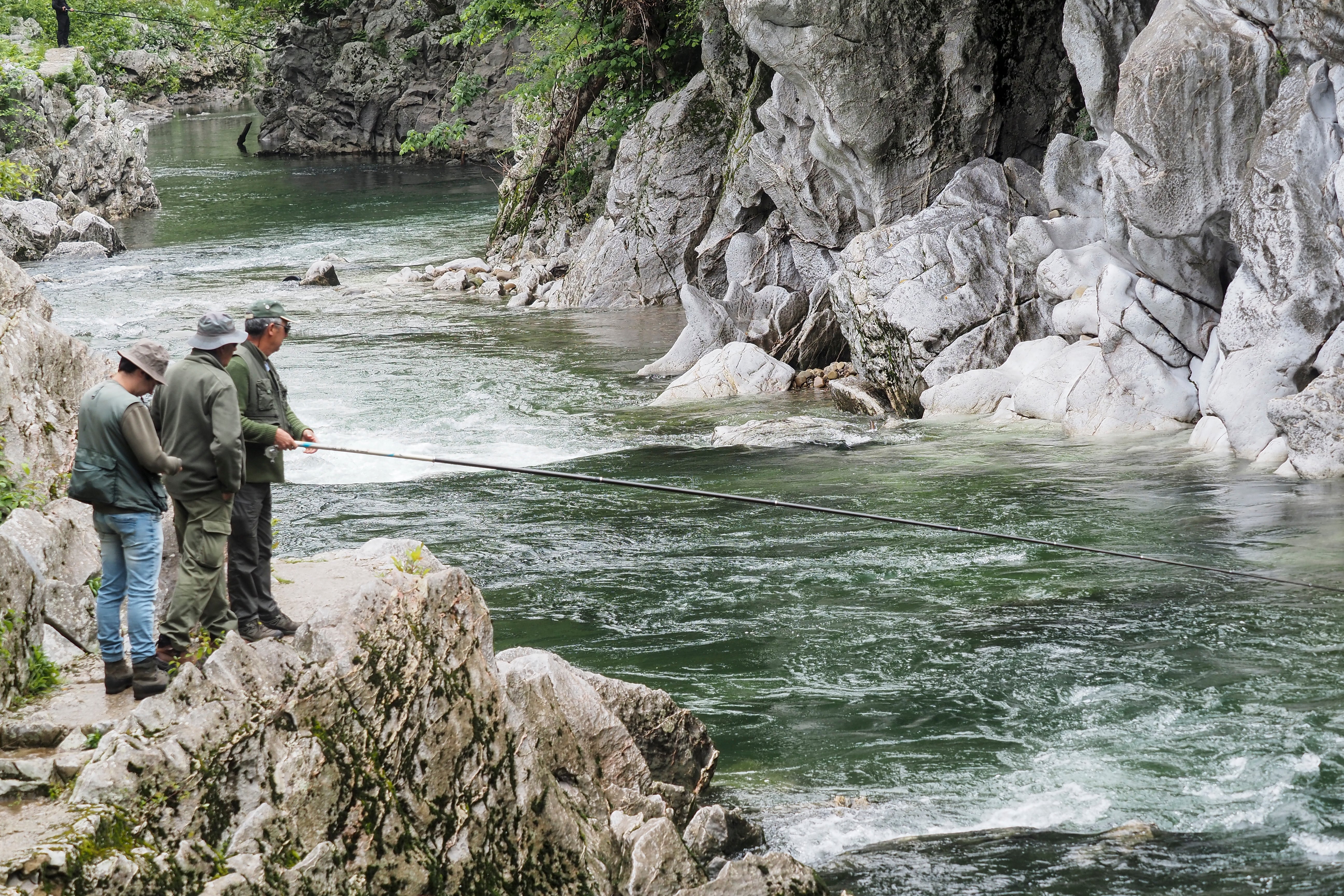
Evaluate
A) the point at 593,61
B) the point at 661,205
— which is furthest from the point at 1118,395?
Answer: the point at 593,61

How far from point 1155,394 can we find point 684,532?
582 centimetres

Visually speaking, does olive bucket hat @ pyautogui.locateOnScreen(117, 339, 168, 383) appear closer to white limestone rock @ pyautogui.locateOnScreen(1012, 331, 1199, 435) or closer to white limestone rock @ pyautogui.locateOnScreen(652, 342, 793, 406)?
white limestone rock @ pyautogui.locateOnScreen(1012, 331, 1199, 435)

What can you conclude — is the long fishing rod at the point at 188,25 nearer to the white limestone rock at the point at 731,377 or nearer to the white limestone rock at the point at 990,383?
the white limestone rock at the point at 731,377

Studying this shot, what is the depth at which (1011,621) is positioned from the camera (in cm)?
896

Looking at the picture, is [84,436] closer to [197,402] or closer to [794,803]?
[197,402]

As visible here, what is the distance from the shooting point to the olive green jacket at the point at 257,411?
6289 mm

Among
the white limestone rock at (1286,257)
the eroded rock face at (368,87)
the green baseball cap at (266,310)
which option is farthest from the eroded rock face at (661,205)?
the eroded rock face at (368,87)

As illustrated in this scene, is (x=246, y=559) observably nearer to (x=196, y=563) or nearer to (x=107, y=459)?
(x=196, y=563)

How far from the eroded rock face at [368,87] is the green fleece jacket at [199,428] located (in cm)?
4499

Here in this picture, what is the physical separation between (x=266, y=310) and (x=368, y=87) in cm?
4937

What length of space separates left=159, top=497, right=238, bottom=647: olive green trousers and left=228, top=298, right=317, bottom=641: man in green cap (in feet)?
0.99

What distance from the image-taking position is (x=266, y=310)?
6.41 metres

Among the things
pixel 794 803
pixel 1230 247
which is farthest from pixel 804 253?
pixel 794 803

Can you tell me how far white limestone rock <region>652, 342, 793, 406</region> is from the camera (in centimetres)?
1706
